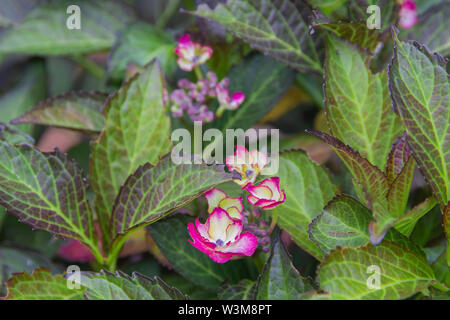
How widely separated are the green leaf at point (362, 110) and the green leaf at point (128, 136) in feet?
0.78

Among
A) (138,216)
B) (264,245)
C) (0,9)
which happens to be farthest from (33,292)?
(0,9)

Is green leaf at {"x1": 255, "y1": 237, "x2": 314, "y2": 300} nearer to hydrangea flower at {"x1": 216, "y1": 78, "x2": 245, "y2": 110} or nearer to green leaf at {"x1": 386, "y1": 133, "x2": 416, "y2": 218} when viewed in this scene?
green leaf at {"x1": 386, "y1": 133, "x2": 416, "y2": 218}

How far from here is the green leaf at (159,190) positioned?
22.4 inches

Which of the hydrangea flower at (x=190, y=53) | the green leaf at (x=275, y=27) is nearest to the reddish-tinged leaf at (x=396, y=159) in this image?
the green leaf at (x=275, y=27)

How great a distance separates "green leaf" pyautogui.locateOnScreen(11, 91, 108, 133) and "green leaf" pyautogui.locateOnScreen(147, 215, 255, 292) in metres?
0.21

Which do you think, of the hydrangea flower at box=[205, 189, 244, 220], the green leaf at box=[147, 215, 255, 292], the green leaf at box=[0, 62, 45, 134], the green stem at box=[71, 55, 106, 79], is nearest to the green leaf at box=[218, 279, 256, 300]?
the green leaf at box=[147, 215, 255, 292]

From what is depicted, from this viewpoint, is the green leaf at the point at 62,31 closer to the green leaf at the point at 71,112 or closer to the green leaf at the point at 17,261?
the green leaf at the point at 71,112

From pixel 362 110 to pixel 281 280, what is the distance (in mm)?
266

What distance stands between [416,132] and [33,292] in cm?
49

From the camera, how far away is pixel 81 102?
0.83 metres

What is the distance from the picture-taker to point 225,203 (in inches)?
23.5

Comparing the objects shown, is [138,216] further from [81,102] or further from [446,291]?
[446,291]

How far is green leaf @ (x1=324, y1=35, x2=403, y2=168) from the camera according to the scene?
0.67 meters

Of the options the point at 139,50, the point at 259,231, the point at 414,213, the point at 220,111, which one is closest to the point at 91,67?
the point at 139,50
